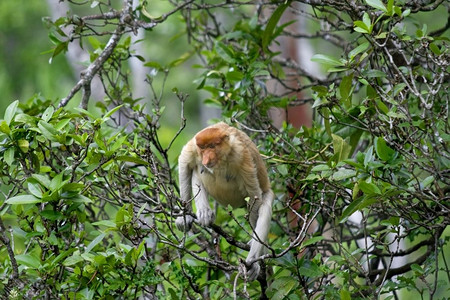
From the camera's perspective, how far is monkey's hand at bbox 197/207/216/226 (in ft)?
11.7

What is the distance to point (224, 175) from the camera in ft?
12.4

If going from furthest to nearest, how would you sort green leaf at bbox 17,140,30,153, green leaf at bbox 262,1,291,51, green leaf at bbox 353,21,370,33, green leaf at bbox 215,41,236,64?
green leaf at bbox 215,41,236,64
green leaf at bbox 262,1,291,51
green leaf at bbox 353,21,370,33
green leaf at bbox 17,140,30,153

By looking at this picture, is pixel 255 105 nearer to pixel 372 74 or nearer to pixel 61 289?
pixel 372 74

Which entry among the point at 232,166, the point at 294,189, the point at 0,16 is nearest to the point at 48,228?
the point at 232,166

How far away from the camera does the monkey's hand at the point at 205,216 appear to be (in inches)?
140

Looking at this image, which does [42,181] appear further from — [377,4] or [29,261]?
[377,4]

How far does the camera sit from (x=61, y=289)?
3.23 metres

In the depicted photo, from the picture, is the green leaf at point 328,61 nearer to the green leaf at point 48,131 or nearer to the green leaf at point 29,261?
the green leaf at point 48,131

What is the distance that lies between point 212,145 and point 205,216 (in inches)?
14.6

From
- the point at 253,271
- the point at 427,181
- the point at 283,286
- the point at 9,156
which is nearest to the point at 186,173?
the point at 253,271

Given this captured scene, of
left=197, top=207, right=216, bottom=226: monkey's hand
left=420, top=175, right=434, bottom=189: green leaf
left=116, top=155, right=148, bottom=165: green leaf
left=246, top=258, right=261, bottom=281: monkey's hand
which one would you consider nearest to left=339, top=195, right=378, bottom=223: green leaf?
left=420, top=175, right=434, bottom=189: green leaf

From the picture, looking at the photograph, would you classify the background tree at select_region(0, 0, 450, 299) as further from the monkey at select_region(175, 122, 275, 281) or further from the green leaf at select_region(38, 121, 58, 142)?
the monkey at select_region(175, 122, 275, 281)

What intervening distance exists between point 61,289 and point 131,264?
0.40m

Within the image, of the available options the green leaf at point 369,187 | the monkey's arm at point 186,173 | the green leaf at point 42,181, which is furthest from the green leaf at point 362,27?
the green leaf at point 42,181
